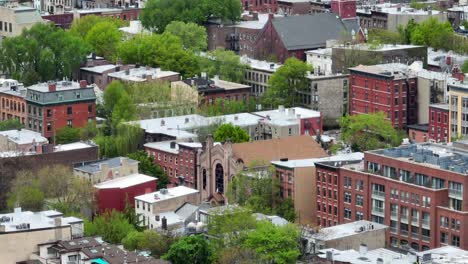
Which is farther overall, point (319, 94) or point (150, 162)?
point (319, 94)

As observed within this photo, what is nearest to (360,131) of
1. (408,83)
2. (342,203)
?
(408,83)

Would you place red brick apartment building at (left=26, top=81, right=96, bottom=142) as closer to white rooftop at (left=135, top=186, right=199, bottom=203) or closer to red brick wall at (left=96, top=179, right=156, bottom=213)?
red brick wall at (left=96, top=179, right=156, bottom=213)

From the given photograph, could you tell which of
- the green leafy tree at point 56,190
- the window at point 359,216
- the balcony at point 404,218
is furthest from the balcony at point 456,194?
the green leafy tree at point 56,190

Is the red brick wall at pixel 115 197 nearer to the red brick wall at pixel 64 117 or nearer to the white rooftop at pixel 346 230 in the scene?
the white rooftop at pixel 346 230

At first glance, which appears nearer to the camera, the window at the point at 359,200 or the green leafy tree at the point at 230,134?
the window at the point at 359,200

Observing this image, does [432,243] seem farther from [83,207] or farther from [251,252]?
[83,207]

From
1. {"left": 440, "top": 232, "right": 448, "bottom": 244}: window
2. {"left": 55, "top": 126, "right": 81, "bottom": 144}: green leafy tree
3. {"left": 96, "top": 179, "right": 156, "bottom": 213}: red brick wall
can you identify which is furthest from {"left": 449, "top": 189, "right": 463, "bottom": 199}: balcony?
{"left": 55, "top": 126, "right": 81, "bottom": 144}: green leafy tree

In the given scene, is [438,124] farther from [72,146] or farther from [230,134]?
[72,146]
